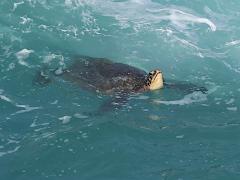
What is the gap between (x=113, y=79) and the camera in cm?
1761

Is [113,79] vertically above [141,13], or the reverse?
[141,13]

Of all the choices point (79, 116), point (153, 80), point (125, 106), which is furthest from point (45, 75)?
point (153, 80)

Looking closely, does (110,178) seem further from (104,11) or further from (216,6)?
(216,6)

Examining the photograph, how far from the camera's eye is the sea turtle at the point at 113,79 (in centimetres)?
1728

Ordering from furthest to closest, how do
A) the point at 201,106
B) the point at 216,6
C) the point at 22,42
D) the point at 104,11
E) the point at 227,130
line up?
1. the point at 216,6
2. the point at 104,11
3. the point at 22,42
4. the point at 201,106
5. the point at 227,130

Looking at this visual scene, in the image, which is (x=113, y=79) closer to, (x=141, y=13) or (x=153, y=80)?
(x=153, y=80)

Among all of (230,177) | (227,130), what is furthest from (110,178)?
(227,130)

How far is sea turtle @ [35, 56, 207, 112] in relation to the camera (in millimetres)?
17281

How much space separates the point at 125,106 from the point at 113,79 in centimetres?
173

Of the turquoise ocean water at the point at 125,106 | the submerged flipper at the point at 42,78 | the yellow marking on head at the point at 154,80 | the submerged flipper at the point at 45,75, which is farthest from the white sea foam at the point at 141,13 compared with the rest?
the submerged flipper at the point at 42,78

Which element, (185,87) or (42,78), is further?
(185,87)

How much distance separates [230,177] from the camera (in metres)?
12.3

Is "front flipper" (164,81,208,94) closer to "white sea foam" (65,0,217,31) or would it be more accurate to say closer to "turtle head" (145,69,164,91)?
"turtle head" (145,69,164,91)

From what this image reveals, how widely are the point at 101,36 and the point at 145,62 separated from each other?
114 inches
